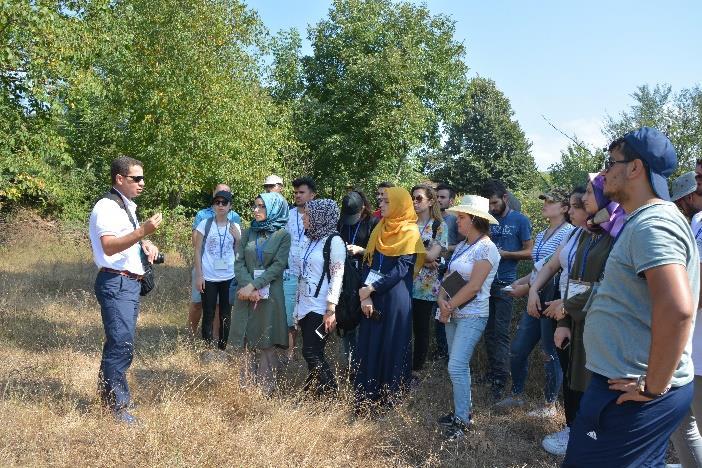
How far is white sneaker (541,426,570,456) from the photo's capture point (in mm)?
4129

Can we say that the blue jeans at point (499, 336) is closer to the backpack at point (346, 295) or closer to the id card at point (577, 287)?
the backpack at point (346, 295)

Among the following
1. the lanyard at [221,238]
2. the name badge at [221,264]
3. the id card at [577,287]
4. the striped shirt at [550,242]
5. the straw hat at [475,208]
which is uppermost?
the straw hat at [475,208]

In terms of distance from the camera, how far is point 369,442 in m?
4.06

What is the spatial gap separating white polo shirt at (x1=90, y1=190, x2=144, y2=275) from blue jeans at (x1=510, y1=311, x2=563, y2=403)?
3143 mm

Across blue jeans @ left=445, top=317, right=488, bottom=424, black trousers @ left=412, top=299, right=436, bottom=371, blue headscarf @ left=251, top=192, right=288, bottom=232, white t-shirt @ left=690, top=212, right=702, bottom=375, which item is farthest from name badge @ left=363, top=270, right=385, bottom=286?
white t-shirt @ left=690, top=212, right=702, bottom=375

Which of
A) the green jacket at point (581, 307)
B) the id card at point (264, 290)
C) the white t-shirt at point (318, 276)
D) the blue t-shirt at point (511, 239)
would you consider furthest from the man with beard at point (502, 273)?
the id card at point (264, 290)

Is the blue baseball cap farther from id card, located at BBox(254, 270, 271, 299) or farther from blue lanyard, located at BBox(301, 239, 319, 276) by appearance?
id card, located at BBox(254, 270, 271, 299)

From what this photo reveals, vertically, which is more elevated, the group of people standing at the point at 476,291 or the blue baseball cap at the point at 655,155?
the blue baseball cap at the point at 655,155

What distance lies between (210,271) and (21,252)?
1123cm

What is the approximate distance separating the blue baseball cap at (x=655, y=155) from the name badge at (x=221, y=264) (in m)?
4.93

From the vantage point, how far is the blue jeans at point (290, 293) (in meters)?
5.52

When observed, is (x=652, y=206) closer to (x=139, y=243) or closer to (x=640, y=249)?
(x=640, y=249)

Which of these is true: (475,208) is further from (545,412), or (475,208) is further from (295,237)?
(295,237)

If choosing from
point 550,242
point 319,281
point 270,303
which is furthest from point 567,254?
point 270,303
